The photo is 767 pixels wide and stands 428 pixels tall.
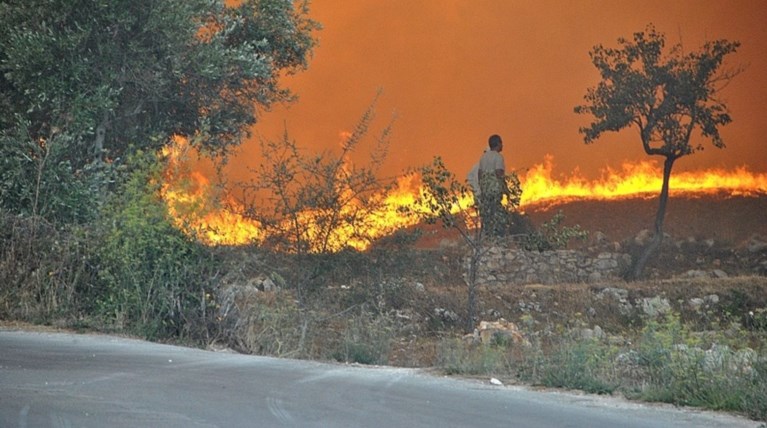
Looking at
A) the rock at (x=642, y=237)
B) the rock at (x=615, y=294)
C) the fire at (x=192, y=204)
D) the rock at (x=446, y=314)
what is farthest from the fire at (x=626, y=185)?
the fire at (x=192, y=204)

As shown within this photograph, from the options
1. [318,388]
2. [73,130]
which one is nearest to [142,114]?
[73,130]

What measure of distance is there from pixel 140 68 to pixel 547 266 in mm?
13240

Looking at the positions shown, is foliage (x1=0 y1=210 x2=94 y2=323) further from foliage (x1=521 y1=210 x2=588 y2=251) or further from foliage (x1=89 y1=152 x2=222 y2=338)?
foliage (x1=521 y1=210 x2=588 y2=251)

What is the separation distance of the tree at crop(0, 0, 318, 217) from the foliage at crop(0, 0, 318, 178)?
25 mm

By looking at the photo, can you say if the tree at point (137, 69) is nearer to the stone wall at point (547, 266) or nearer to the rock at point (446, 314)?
the rock at point (446, 314)

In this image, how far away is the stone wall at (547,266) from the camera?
30.7m

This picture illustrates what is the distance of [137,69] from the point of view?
2367 cm

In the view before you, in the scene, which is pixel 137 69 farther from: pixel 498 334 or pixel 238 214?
pixel 498 334

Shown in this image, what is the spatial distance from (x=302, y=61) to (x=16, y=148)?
24.5 feet

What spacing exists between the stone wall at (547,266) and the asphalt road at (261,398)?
57.1ft

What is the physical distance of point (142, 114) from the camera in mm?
26500

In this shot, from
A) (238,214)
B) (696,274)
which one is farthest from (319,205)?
(696,274)

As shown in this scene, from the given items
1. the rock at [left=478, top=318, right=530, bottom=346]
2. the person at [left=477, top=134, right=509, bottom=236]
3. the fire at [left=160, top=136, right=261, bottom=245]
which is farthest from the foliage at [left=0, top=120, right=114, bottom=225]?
the rock at [left=478, top=318, right=530, bottom=346]

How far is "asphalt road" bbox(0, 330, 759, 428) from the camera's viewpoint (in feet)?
29.7
